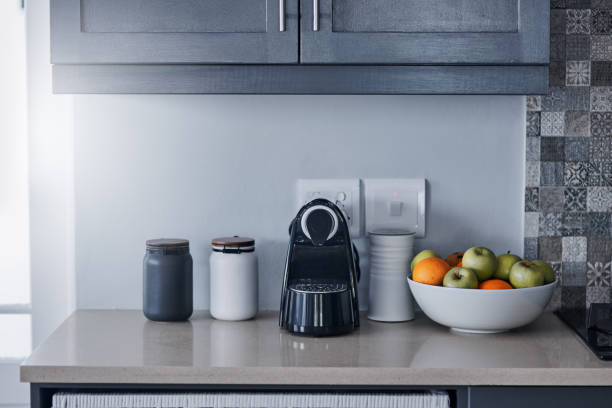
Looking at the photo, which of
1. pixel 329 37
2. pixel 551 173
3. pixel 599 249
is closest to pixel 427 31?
pixel 329 37

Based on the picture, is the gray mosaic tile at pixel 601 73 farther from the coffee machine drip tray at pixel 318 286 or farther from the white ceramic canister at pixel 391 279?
the coffee machine drip tray at pixel 318 286

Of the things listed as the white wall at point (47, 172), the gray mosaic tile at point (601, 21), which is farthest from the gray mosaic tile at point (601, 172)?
the white wall at point (47, 172)

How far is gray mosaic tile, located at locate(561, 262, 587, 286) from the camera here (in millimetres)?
1800

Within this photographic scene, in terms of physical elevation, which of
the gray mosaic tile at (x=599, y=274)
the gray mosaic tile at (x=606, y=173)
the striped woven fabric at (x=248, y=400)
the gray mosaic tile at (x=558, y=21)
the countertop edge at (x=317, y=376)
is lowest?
the striped woven fabric at (x=248, y=400)

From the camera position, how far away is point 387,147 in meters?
1.80

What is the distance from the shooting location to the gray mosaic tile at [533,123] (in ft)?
5.81

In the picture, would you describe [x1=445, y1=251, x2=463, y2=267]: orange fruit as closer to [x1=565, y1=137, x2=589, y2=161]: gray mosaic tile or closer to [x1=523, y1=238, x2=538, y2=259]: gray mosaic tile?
[x1=523, y1=238, x2=538, y2=259]: gray mosaic tile

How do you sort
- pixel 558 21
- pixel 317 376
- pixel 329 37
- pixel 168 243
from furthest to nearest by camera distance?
pixel 558 21 < pixel 168 243 < pixel 329 37 < pixel 317 376

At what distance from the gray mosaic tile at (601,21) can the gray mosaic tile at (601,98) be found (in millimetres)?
148

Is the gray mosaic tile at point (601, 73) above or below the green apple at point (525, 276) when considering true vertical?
above

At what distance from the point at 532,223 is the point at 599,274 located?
0.75 feet

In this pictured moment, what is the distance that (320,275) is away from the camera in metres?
1.65

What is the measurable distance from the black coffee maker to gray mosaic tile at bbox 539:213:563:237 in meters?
0.51

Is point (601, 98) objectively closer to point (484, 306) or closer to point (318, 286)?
point (484, 306)
